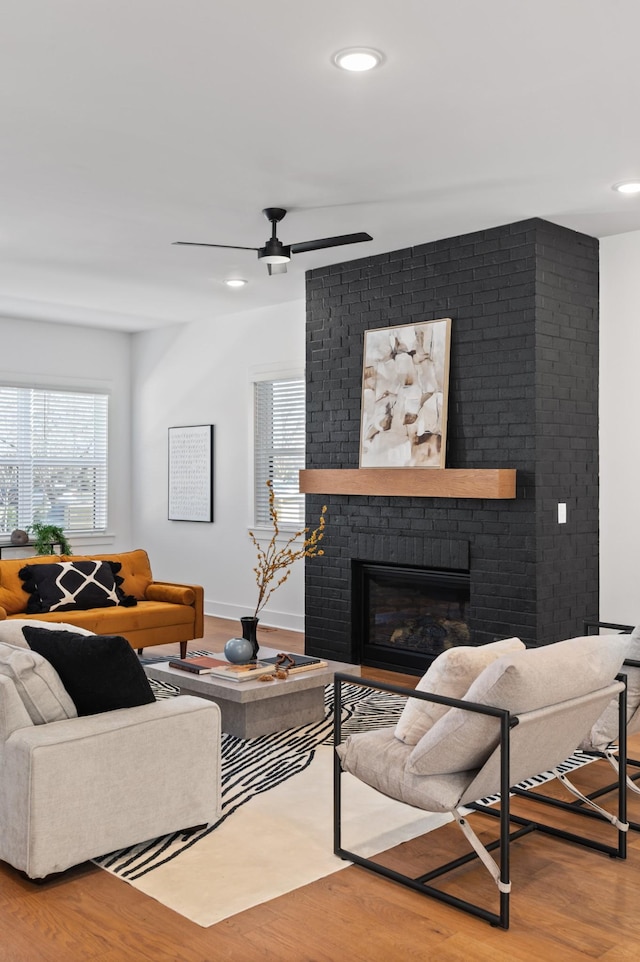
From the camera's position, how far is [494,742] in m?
2.71

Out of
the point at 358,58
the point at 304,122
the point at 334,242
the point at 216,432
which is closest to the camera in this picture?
the point at 358,58

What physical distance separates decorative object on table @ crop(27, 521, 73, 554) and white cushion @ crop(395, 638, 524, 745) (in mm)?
5871

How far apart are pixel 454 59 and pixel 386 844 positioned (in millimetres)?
2849

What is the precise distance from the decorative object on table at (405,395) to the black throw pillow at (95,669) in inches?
116

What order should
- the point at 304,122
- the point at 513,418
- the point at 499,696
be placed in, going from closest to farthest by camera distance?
the point at 499,696
the point at 304,122
the point at 513,418

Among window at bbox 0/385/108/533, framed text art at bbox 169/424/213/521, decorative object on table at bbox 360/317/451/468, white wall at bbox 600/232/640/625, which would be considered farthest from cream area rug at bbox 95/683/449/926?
window at bbox 0/385/108/533

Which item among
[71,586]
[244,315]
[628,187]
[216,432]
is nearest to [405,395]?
[628,187]

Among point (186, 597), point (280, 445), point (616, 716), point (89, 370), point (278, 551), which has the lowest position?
point (616, 716)

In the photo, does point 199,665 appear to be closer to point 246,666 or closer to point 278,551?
point 246,666

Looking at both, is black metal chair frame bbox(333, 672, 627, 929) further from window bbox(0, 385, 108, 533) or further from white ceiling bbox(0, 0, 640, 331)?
window bbox(0, 385, 108, 533)

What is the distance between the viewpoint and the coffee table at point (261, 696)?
4309 millimetres

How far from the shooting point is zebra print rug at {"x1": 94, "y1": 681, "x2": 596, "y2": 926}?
9.46 feet

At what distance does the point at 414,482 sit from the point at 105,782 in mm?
3198

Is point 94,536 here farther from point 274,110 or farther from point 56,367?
point 274,110
